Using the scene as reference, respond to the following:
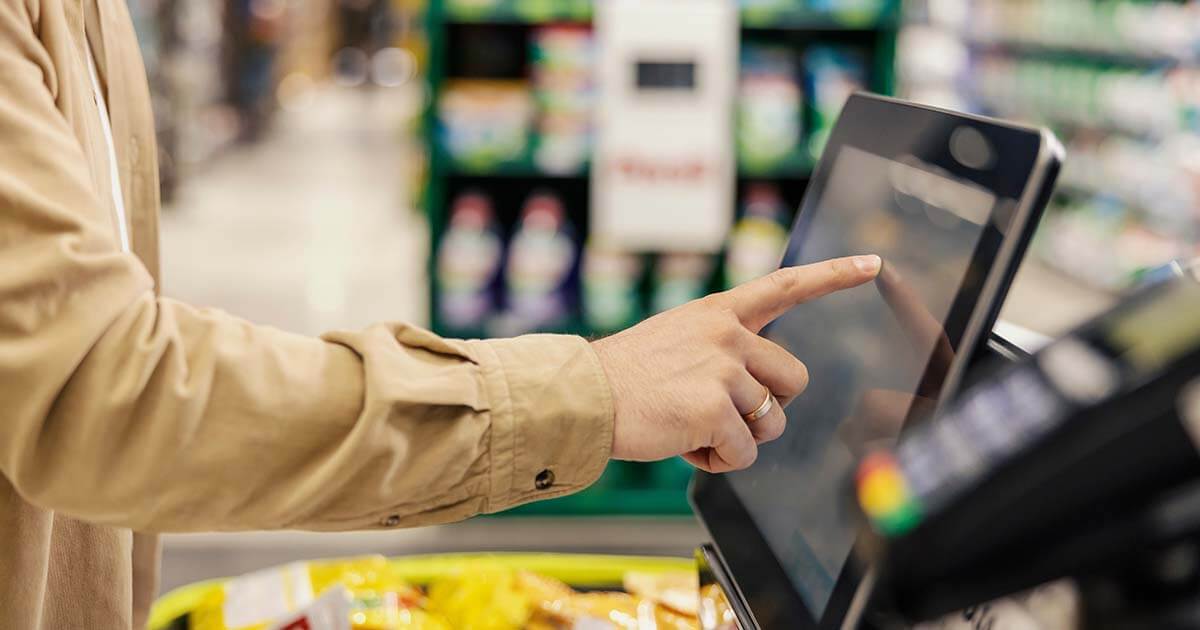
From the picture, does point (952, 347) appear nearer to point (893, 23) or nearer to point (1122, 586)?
point (1122, 586)

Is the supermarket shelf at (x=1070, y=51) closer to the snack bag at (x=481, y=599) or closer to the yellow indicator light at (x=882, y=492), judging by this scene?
the snack bag at (x=481, y=599)

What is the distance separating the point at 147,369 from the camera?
0.80 meters

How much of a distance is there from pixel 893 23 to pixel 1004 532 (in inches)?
137

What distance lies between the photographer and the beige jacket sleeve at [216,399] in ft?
2.58

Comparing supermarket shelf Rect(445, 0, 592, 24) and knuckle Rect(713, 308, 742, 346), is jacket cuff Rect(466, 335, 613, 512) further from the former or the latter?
supermarket shelf Rect(445, 0, 592, 24)

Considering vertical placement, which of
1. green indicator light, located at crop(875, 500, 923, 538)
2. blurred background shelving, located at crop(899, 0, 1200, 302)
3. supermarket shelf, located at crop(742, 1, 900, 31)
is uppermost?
green indicator light, located at crop(875, 500, 923, 538)

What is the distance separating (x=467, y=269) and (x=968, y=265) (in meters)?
3.01

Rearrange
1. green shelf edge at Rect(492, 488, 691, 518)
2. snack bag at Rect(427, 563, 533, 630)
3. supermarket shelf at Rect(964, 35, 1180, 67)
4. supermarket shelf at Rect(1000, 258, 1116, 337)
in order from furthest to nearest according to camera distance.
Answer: supermarket shelf at Rect(964, 35, 1180, 67) < supermarket shelf at Rect(1000, 258, 1116, 337) < green shelf edge at Rect(492, 488, 691, 518) < snack bag at Rect(427, 563, 533, 630)

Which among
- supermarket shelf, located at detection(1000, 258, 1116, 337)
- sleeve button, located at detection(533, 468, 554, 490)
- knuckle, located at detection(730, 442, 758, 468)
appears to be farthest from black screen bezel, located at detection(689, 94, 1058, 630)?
supermarket shelf, located at detection(1000, 258, 1116, 337)

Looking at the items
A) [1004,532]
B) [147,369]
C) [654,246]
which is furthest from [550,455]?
[654,246]

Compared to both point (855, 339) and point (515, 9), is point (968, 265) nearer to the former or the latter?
point (855, 339)


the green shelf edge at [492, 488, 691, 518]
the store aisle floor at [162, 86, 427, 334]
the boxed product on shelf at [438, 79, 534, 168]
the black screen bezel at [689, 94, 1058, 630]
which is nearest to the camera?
the black screen bezel at [689, 94, 1058, 630]

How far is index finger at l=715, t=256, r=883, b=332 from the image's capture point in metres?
0.91

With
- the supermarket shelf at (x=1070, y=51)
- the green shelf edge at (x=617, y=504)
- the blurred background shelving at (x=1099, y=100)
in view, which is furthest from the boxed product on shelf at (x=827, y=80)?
the supermarket shelf at (x=1070, y=51)
